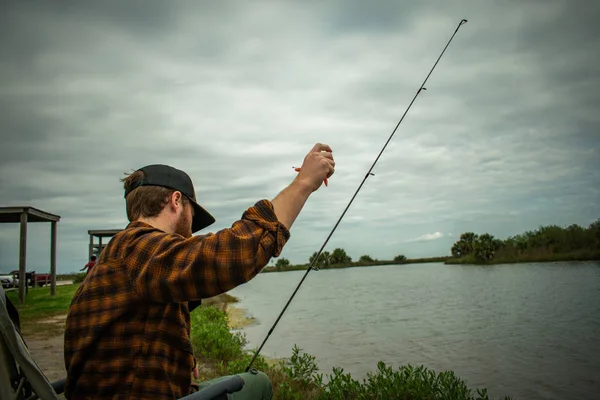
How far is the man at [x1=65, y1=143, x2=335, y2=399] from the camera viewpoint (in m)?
1.59

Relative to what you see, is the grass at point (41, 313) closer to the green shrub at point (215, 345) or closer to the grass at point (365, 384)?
the green shrub at point (215, 345)

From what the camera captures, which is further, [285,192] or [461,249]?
[461,249]

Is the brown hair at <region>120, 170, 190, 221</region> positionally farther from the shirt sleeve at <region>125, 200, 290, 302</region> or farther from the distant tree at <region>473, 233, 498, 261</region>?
the distant tree at <region>473, 233, 498, 261</region>

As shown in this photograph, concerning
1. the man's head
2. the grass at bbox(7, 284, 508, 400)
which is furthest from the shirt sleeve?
the grass at bbox(7, 284, 508, 400)

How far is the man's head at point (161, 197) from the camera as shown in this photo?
2102 mm

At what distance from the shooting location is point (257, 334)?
1327 cm

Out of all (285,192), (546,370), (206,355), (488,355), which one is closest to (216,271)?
(285,192)

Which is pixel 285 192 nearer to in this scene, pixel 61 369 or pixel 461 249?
pixel 61 369

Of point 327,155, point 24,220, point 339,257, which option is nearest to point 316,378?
point 327,155

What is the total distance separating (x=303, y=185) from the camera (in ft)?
6.03

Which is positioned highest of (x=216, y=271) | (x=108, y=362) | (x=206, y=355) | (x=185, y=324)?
(x=216, y=271)

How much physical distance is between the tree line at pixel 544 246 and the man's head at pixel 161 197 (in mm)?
37475

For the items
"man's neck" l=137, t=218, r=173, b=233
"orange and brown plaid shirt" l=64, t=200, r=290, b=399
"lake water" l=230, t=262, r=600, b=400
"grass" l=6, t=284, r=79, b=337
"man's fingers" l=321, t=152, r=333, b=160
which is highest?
"man's fingers" l=321, t=152, r=333, b=160

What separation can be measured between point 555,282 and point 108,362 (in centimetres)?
2563
